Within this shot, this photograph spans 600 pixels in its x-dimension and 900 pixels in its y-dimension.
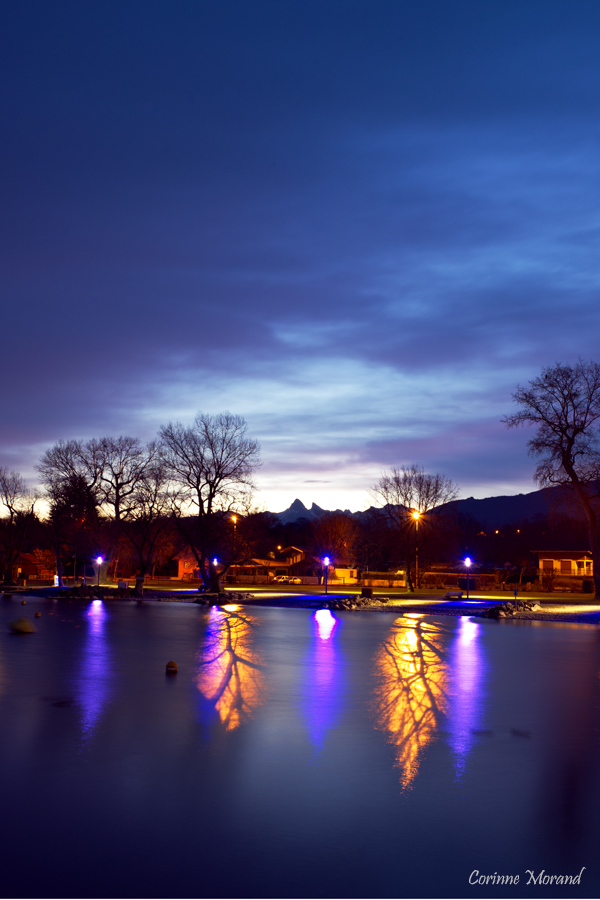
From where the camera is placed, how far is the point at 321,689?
46.7 ft

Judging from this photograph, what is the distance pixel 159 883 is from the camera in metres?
5.43

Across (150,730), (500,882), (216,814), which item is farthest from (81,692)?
(500,882)

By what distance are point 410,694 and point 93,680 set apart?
6.11 metres

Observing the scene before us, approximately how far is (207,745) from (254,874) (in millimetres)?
4059

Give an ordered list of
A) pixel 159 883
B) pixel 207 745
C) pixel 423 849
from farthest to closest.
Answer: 1. pixel 207 745
2. pixel 423 849
3. pixel 159 883

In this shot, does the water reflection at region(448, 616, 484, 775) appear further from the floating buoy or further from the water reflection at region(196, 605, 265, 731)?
the floating buoy

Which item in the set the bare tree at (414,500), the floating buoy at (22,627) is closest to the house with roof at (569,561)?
the bare tree at (414,500)

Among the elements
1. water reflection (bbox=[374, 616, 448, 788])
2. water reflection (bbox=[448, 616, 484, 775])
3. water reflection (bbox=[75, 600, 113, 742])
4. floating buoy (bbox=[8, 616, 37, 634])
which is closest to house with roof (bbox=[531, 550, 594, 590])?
water reflection (bbox=[448, 616, 484, 775])

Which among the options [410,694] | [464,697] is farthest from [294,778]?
[464,697]

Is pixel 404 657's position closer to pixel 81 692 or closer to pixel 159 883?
pixel 81 692

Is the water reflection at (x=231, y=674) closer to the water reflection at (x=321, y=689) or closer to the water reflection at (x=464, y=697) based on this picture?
the water reflection at (x=321, y=689)

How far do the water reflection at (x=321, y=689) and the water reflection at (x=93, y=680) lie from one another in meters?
3.05

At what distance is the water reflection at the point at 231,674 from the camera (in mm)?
12191

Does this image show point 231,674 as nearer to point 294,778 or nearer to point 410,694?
point 410,694
